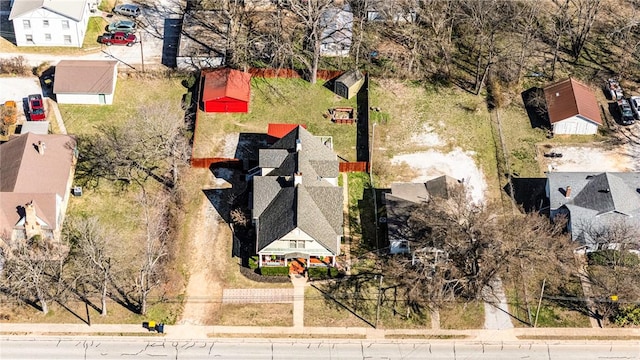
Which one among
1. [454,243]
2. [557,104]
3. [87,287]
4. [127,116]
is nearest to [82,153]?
[127,116]

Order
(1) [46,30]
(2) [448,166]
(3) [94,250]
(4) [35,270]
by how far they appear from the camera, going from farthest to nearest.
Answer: (1) [46,30], (2) [448,166], (3) [94,250], (4) [35,270]

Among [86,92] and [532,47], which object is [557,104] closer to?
[532,47]

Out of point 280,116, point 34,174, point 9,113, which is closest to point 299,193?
point 280,116

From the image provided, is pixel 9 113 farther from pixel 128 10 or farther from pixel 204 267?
pixel 204 267

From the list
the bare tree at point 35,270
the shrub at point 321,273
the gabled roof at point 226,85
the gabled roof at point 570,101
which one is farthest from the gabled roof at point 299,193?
the gabled roof at point 570,101

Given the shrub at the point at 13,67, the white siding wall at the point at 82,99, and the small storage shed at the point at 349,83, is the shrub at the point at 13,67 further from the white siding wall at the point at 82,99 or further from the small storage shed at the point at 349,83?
the small storage shed at the point at 349,83
